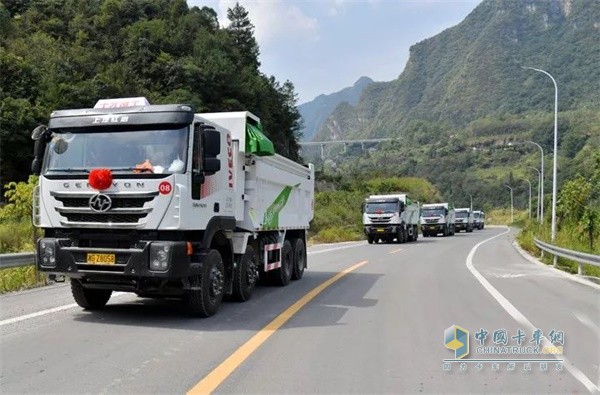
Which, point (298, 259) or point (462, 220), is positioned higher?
point (298, 259)

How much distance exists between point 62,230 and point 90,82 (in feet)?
153

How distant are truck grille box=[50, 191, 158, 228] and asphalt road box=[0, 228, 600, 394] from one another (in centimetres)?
132

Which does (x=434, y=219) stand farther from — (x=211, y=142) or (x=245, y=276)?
(x=211, y=142)

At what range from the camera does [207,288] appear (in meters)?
8.07

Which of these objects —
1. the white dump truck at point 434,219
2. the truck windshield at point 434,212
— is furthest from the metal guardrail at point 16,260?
the truck windshield at point 434,212

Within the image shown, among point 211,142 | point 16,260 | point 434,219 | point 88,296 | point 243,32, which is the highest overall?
point 243,32

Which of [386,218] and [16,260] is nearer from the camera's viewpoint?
[16,260]

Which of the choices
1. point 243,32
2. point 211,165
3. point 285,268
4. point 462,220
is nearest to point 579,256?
point 285,268

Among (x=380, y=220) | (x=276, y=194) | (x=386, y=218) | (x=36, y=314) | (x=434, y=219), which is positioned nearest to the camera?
(x=36, y=314)

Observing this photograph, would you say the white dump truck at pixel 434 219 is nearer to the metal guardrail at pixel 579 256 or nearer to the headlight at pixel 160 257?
the metal guardrail at pixel 579 256

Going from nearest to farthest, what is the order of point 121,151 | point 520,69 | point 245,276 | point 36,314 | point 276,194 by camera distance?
point 121,151
point 36,314
point 245,276
point 276,194
point 520,69

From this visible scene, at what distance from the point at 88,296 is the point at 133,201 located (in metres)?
2.07

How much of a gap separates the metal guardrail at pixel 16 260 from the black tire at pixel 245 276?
13.4ft

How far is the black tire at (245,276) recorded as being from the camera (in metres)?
9.51
